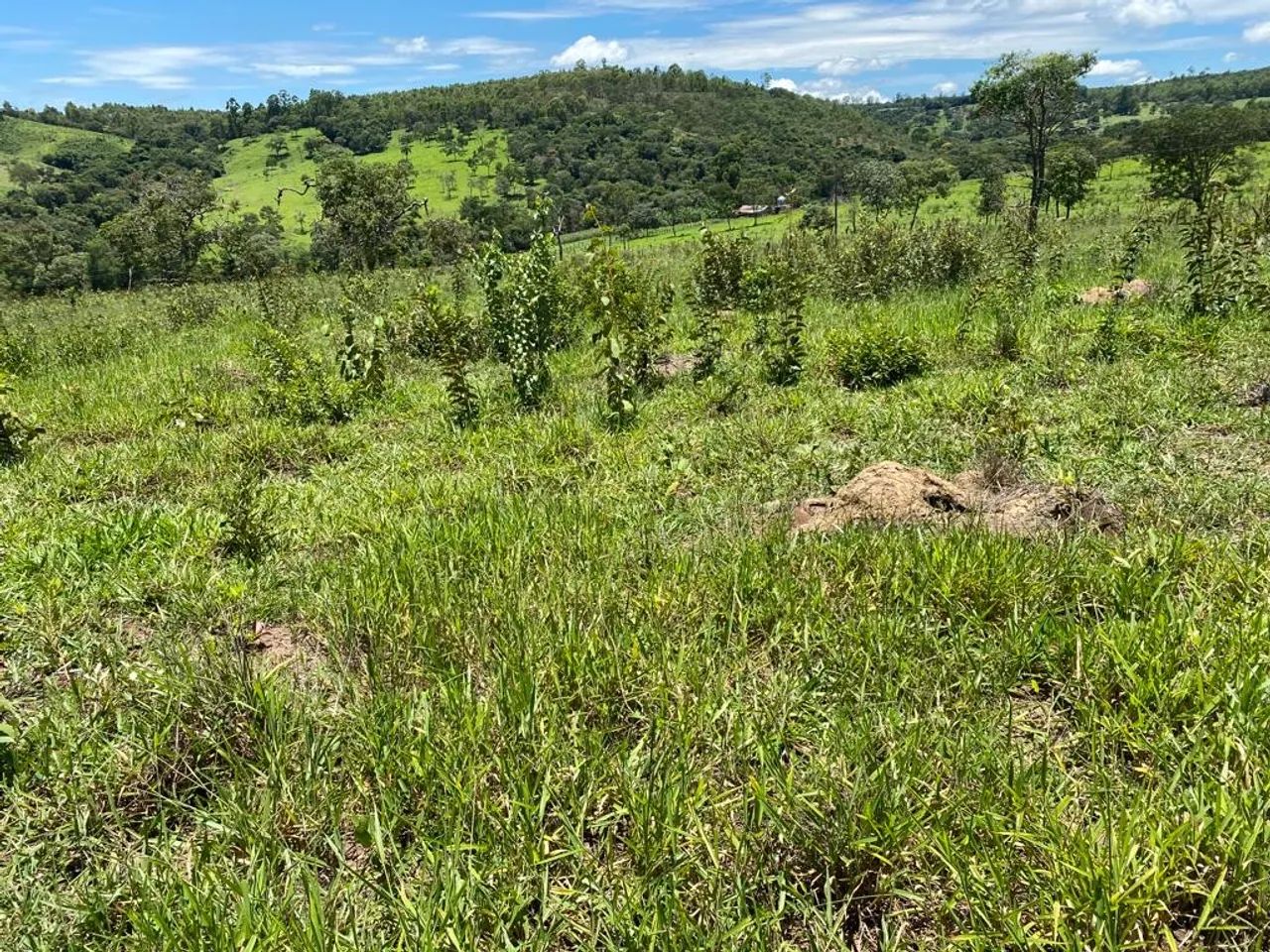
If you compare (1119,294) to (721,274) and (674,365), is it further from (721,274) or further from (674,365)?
(674,365)

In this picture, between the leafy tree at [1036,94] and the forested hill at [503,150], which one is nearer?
the leafy tree at [1036,94]

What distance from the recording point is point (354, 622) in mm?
3420

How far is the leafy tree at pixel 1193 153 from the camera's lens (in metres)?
A: 30.9

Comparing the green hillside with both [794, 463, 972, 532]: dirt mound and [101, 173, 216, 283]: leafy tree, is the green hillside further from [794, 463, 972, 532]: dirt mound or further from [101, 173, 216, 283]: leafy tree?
[794, 463, 972, 532]: dirt mound

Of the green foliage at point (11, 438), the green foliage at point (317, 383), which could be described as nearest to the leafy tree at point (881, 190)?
the green foliage at point (317, 383)

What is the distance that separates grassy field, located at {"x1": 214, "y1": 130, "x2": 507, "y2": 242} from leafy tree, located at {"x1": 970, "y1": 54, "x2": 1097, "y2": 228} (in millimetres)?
67684

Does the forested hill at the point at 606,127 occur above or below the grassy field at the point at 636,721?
above

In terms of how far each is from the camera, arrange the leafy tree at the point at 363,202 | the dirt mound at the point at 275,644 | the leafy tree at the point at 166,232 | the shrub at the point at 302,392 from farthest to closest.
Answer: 1. the leafy tree at the point at 166,232
2. the leafy tree at the point at 363,202
3. the shrub at the point at 302,392
4. the dirt mound at the point at 275,644

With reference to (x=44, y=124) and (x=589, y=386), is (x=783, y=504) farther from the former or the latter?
(x=44, y=124)

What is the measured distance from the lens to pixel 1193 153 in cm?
3116

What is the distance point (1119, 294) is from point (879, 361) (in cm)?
490

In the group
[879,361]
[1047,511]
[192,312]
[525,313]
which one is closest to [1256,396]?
[879,361]

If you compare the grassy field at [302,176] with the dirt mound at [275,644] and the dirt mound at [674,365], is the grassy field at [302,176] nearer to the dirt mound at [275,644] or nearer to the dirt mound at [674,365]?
the dirt mound at [674,365]

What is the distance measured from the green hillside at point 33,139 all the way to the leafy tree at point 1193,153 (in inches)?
6311
